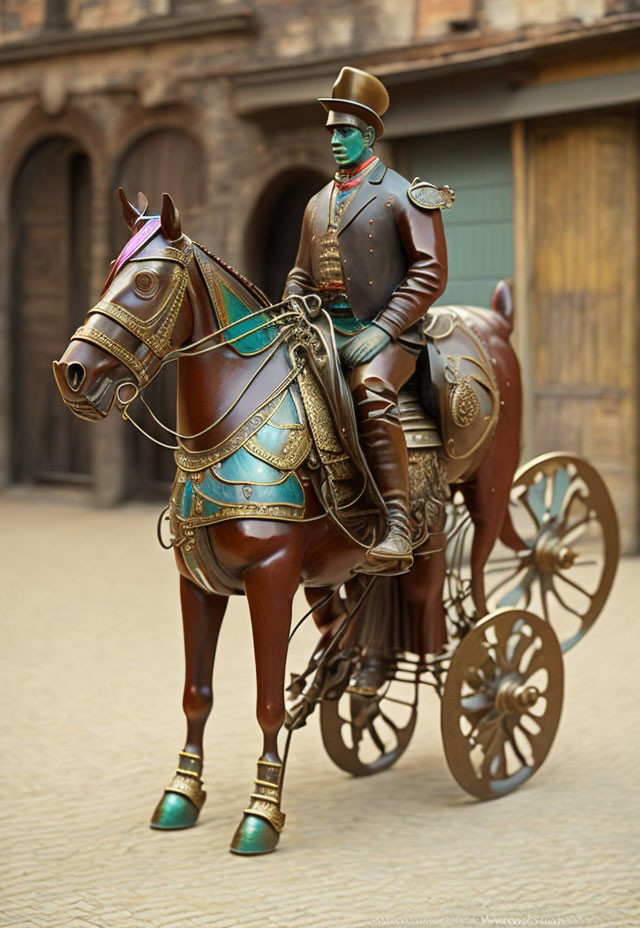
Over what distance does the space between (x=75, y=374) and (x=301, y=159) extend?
30.9ft

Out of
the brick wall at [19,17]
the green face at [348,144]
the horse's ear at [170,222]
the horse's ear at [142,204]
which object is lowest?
the horse's ear at [170,222]

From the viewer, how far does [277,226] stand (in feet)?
48.0

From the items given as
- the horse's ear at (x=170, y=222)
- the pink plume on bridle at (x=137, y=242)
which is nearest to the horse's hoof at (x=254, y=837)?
the pink plume on bridle at (x=137, y=242)

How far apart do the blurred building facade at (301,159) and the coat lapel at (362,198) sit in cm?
641

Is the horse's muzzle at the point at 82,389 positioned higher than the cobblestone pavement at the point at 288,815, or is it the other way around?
the horse's muzzle at the point at 82,389

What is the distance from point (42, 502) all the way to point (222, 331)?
1111 centimetres

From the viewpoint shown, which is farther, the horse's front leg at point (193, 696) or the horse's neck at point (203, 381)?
the horse's front leg at point (193, 696)

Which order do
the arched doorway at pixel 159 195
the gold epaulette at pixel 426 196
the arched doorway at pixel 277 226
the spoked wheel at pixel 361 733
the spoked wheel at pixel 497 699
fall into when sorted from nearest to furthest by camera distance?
the gold epaulette at pixel 426 196
the spoked wheel at pixel 497 699
the spoked wheel at pixel 361 733
the arched doorway at pixel 277 226
the arched doorway at pixel 159 195

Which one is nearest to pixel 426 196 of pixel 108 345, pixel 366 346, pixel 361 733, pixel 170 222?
pixel 366 346

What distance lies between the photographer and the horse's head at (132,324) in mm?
4785

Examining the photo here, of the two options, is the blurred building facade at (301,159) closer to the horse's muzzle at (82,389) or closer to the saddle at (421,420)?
the saddle at (421,420)

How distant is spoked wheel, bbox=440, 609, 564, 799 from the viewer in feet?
18.2

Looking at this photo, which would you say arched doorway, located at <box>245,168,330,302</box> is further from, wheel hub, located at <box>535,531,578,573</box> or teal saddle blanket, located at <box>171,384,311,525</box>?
teal saddle blanket, located at <box>171,384,311,525</box>

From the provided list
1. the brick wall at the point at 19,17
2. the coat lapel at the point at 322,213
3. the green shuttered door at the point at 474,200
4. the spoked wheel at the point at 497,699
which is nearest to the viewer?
the coat lapel at the point at 322,213
